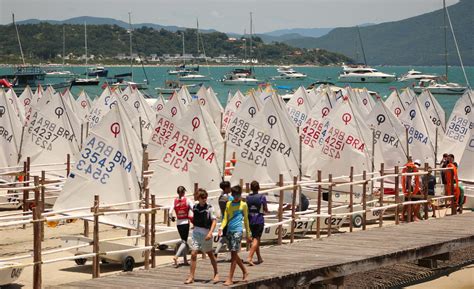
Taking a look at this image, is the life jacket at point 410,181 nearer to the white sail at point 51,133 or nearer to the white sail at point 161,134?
the white sail at point 161,134

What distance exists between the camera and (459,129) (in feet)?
119

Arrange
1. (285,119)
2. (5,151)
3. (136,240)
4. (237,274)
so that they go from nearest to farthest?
(237,274) < (136,240) < (285,119) < (5,151)

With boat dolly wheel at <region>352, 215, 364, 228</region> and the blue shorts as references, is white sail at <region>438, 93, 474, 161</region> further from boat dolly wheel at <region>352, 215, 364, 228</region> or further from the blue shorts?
the blue shorts

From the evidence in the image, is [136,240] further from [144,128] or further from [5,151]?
[144,128]

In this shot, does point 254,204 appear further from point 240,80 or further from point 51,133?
point 240,80

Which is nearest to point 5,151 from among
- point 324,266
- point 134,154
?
point 134,154

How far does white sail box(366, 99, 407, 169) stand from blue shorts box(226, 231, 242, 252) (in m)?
14.7

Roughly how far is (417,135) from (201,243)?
18.5 metres

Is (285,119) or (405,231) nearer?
(405,231)

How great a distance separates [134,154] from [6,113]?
13.1 m

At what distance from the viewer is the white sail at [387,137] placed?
3200 centimetres

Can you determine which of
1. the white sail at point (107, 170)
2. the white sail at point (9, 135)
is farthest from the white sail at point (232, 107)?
the white sail at point (107, 170)

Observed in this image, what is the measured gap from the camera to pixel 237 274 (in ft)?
59.0

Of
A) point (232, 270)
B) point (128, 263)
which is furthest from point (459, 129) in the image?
point (232, 270)
